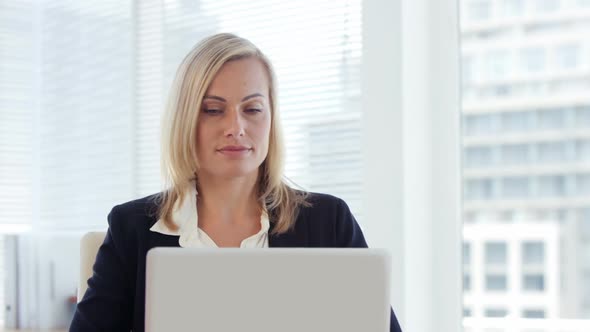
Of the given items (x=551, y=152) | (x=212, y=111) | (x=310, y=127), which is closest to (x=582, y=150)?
(x=551, y=152)

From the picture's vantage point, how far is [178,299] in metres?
0.86

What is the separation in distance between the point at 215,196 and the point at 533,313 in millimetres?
1096

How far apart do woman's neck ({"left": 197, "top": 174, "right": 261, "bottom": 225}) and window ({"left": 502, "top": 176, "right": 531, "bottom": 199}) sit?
0.91 metres

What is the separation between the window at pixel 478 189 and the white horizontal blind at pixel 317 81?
12.5 inches

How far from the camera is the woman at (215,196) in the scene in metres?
1.56

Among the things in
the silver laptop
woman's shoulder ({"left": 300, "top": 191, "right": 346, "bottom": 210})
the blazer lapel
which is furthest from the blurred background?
the silver laptop

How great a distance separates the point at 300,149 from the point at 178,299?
174 cm

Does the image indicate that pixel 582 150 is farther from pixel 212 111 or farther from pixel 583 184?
pixel 212 111

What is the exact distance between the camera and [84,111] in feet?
10.4

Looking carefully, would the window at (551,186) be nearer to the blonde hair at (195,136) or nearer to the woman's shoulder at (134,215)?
the blonde hair at (195,136)

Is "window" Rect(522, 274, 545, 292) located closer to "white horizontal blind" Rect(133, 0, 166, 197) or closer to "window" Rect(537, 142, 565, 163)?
"window" Rect(537, 142, 565, 163)

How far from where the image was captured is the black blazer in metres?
1.52

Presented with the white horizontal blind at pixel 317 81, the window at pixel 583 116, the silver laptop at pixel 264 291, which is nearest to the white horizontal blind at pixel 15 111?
the white horizontal blind at pixel 317 81

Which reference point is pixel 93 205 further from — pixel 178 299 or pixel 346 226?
pixel 178 299
